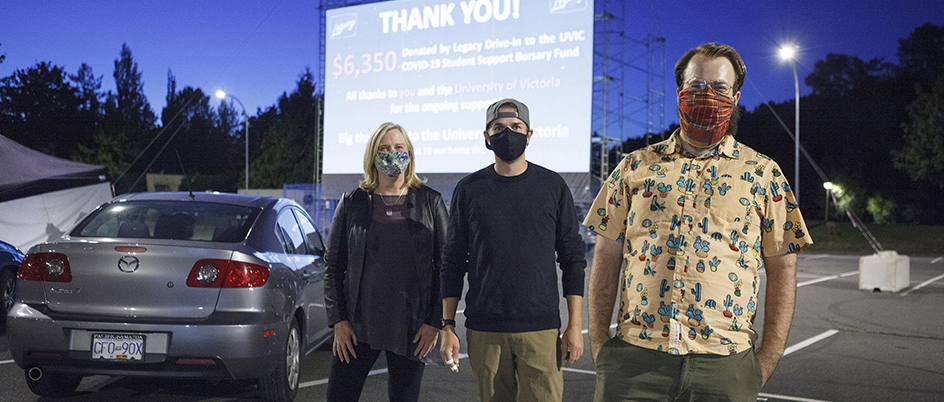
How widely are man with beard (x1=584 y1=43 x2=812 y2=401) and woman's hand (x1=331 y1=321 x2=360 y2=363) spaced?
1319mm

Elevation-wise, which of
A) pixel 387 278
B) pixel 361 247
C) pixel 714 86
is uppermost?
pixel 714 86

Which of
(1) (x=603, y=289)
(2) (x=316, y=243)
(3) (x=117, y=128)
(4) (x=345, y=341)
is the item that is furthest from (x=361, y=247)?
(3) (x=117, y=128)

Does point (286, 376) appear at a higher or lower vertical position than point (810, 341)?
higher

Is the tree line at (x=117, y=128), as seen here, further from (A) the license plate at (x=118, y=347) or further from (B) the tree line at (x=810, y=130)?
(A) the license plate at (x=118, y=347)

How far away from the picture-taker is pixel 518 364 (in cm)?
295

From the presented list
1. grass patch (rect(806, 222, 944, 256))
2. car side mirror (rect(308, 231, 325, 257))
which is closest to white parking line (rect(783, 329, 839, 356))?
car side mirror (rect(308, 231, 325, 257))

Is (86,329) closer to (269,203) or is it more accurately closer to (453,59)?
(269,203)

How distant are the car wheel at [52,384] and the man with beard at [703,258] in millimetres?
4203

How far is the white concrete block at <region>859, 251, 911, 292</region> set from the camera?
13641mm

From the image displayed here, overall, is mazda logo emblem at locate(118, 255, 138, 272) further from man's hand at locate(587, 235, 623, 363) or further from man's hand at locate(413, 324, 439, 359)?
man's hand at locate(587, 235, 623, 363)

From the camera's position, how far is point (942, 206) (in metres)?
46.4

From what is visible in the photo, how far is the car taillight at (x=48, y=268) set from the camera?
14.4ft

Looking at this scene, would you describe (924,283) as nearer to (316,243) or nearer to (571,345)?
(316,243)

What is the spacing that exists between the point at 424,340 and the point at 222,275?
178 centimetres
